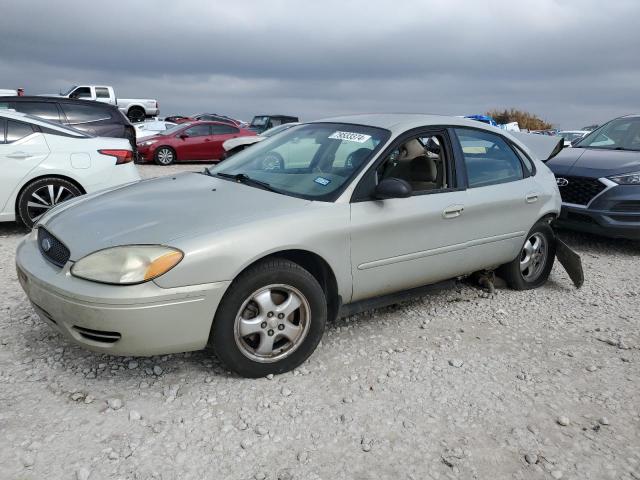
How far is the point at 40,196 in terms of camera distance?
19.6ft

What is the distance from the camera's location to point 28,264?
2.96 m

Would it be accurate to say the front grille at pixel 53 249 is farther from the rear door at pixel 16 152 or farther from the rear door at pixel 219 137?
the rear door at pixel 219 137

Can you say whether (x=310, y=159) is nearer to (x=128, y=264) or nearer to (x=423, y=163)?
(x=423, y=163)

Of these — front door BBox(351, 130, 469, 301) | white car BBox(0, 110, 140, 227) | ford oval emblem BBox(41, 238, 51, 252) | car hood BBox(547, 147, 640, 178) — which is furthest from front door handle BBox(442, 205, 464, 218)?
white car BBox(0, 110, 140, 227)

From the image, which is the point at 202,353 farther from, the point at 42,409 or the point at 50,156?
the point at 50,156

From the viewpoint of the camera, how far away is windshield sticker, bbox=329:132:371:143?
3.64m

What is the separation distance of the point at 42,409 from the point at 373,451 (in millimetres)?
1657

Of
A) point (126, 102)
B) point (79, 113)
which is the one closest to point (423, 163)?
point (79, 113)

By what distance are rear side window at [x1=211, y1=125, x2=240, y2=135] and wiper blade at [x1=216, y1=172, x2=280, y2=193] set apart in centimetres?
1396

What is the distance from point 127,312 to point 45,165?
4.21 m

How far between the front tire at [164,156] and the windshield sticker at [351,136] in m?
13.2

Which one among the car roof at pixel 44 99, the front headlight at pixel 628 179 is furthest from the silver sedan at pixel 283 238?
the car roof at pixel 44 99

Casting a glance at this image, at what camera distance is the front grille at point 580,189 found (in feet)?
20.4

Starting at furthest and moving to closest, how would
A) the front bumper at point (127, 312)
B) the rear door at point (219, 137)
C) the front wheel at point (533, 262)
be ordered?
the rear door at point (219, 137) < the front wheel at point (533, 262) < the front bumper at point (127, 312)
